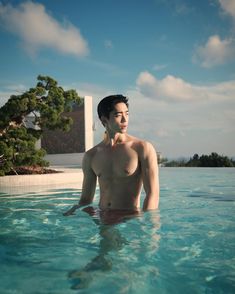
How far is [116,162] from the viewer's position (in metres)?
2.76

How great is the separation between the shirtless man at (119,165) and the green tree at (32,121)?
862 centimetres

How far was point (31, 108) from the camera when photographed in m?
12.3

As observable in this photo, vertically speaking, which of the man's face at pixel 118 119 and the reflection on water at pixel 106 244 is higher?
the man's face at pixel 118 119

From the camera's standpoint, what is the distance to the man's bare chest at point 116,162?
2.68m

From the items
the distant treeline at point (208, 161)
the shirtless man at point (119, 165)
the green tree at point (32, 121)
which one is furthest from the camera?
the distant treeline at point (208, 161)

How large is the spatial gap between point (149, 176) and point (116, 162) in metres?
0.34

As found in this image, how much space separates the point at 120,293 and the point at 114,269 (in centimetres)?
31

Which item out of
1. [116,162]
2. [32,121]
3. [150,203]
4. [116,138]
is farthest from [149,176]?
[32,121]

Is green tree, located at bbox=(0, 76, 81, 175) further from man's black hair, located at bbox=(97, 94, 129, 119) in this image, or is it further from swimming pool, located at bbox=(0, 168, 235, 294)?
man's black hair, located at bbox=(97, 94, 129, 119)

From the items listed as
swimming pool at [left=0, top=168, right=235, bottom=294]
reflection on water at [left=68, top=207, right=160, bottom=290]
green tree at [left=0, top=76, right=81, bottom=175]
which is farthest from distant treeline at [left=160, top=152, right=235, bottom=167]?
reflection on water at [left=68, top=207, right=160, bottom=290]

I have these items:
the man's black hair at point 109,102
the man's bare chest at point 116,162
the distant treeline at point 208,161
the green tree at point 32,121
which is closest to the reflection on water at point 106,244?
the man's bare chest at point 116,162

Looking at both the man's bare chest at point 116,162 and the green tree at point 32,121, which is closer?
the man's bare chest at point 116,162

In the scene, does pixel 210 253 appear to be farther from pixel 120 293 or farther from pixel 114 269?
pixel 120 293

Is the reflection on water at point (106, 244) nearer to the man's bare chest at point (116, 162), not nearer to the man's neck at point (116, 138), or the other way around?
the man's bare chest at point (116, 162)
